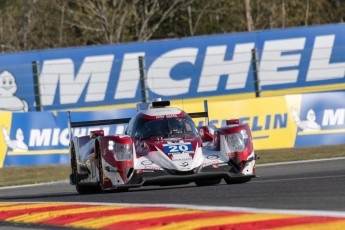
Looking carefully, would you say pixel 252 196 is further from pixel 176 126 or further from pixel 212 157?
pixel 176 126

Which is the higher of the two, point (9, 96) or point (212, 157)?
point (212, 157)

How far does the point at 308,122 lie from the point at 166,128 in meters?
9.75

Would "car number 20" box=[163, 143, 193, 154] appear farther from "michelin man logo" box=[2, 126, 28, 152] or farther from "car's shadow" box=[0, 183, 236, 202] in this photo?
"michelin man logo" box=[2, 126, 28, 152]

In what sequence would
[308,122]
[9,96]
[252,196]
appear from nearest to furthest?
[252,196], [308,122], [9,96]

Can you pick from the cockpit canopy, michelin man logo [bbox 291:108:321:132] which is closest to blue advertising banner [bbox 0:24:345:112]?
michelin man logo [bbox 291:108:321:132]

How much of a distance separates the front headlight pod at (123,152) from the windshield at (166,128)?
2.12ft

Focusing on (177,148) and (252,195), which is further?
(177,148)

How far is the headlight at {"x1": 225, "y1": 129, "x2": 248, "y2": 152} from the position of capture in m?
14.3

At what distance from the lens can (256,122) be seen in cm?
2384

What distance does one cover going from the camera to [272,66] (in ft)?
86.6

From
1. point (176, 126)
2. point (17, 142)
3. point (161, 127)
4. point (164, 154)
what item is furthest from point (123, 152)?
point (17, 142)

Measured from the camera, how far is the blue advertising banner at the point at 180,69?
25.8 metres

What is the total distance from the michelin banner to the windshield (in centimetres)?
823

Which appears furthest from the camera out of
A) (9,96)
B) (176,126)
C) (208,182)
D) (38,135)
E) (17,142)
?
(9,96)
